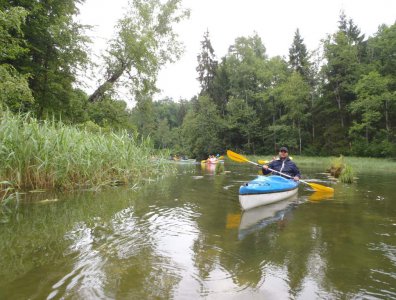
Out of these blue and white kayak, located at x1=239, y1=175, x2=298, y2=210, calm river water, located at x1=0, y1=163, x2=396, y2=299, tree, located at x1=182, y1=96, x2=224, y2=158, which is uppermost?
tree, located at x1=182, y1=96, x2=224, y2=158

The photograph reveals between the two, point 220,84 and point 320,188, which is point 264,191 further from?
point 220,84

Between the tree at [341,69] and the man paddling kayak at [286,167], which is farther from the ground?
the tree at [341,69]

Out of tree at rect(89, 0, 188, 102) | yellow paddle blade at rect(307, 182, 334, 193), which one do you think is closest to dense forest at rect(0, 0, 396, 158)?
tree at rect(89, 0, 188, 102)

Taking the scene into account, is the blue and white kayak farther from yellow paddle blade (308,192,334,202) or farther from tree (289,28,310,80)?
tree (289,28,310,80)

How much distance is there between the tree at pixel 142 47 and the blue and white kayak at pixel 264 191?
13.7 m

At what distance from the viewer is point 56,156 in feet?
24.3

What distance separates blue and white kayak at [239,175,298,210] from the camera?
22.1 ft

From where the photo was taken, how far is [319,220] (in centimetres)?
594

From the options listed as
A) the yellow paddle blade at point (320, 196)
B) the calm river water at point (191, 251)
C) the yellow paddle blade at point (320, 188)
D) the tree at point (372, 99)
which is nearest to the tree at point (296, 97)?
the tree at point (372, 99)

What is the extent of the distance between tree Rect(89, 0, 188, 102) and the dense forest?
6 centimetres

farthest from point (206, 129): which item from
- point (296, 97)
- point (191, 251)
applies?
point (191, 251)

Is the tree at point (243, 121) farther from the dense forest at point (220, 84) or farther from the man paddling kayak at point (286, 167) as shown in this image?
the man paddling kayak at point (286, 167)

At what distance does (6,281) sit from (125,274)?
3.49 feet

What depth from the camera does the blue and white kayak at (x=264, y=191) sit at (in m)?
6.73
